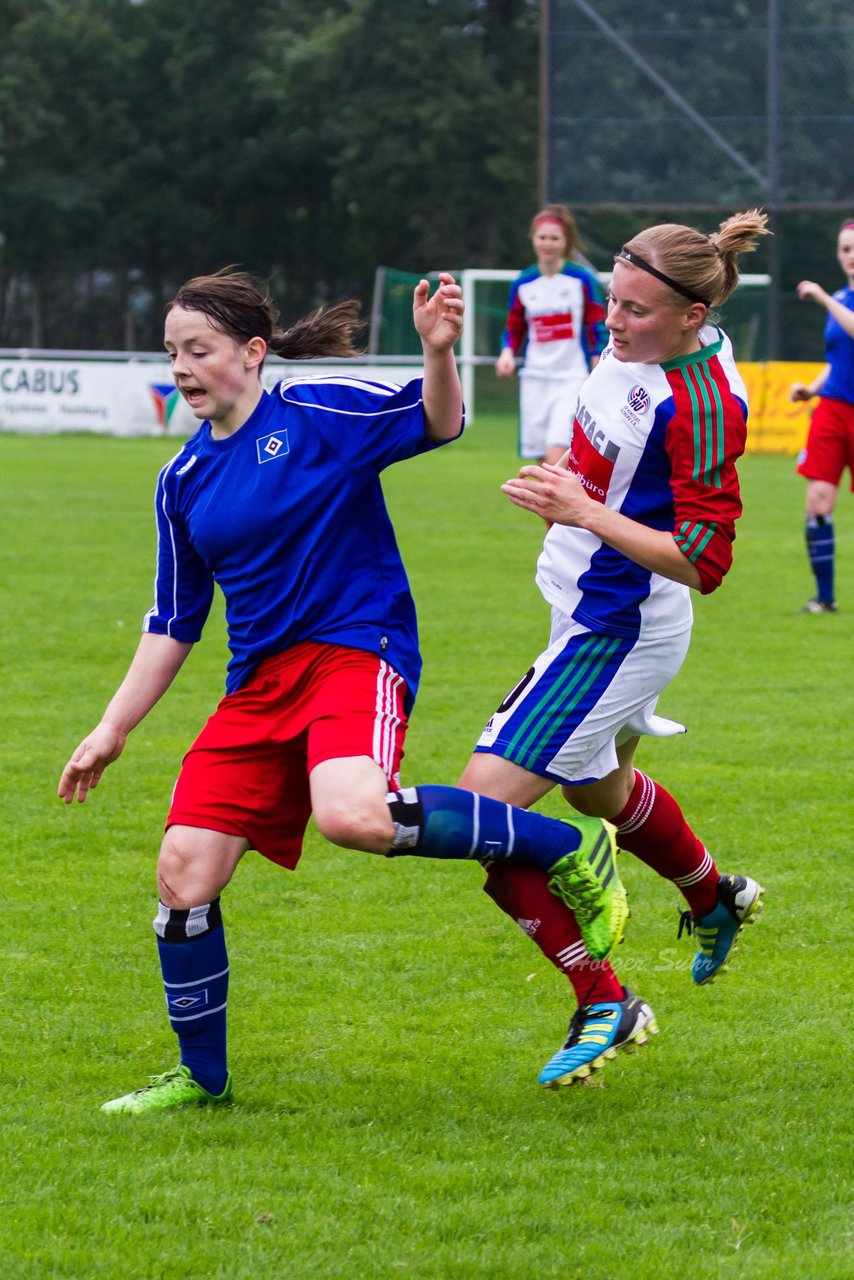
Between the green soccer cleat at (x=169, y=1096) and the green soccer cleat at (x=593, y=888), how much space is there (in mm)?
786

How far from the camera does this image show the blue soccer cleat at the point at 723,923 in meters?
4.38

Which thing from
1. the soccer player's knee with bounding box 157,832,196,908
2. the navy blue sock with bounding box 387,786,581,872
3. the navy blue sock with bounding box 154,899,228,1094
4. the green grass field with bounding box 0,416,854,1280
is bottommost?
the green grass field with bounding box 0,416,854,1280

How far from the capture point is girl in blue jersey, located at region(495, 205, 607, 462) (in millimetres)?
13930

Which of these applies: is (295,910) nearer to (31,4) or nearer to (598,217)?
(598,217)

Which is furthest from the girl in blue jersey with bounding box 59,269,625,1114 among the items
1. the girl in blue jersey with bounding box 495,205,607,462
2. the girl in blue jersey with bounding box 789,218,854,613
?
the girl in blue jersey with bounding box 495,205,607,462

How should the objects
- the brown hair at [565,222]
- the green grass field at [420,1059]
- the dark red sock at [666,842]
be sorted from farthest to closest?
the brown hair at [565,222] → the dark red sock at [666,842] → the green grass field at [420,1059]

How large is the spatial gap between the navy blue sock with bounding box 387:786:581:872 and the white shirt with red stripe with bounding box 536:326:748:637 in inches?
19.8

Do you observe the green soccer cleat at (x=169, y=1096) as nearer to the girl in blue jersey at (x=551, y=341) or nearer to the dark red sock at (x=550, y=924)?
the dark red sock at (x=550, y=924)

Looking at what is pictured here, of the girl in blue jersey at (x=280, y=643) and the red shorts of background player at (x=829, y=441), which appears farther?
the red shorts of background player at (x=829, y=441)

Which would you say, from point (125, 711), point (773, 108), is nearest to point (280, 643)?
point (125, 711)

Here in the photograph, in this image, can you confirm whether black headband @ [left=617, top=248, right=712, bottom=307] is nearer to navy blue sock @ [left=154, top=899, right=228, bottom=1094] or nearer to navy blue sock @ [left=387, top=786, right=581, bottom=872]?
navy blue sock @ [left=387, top=786, right=581, bottom=872]

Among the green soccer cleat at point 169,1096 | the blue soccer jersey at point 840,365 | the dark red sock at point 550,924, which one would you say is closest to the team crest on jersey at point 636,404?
the dark red sock at point 550,924

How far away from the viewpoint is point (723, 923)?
14.4ft

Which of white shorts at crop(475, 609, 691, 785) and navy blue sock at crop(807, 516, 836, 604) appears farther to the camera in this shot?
navy blue sock at crop(807, 516, 836, 604)
